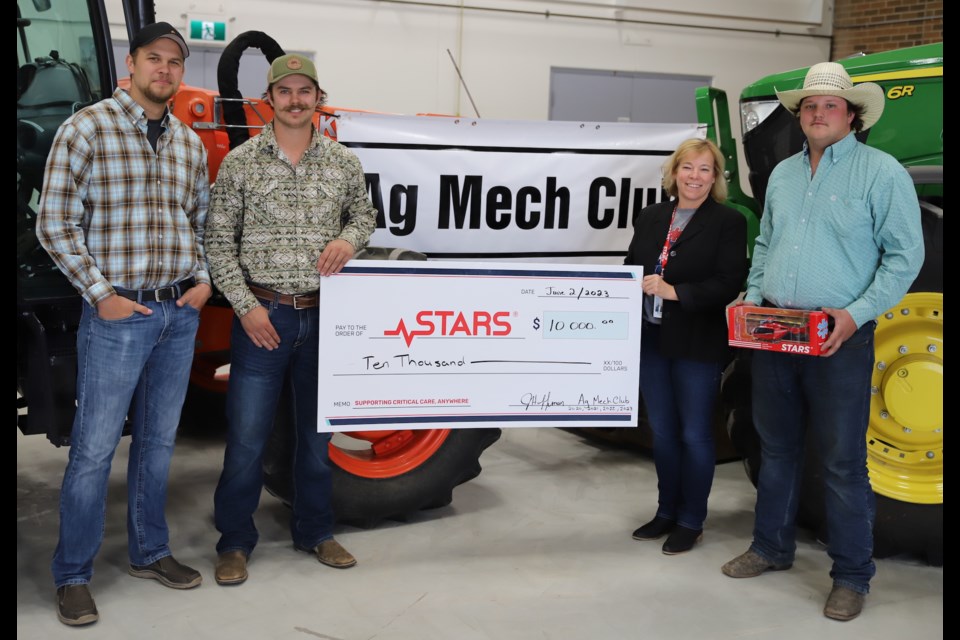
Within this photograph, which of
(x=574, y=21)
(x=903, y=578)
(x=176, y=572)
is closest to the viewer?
(x=176, y=572)

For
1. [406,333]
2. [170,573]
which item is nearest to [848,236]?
[406,333]

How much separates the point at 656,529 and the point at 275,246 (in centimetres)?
182

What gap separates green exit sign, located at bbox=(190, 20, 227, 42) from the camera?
8.09 metres

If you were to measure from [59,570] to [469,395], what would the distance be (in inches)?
55.6

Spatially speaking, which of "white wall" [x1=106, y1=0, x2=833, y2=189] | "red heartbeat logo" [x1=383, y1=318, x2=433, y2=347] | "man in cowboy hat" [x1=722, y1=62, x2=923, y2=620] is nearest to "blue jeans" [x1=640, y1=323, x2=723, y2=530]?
"man in cowboy hat" [x1=722, y1=62, x2=923, y2=620]

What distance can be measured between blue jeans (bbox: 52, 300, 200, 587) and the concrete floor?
24 centimetres

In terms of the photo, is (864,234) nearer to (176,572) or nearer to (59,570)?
(176,572)

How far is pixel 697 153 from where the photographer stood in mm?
3377

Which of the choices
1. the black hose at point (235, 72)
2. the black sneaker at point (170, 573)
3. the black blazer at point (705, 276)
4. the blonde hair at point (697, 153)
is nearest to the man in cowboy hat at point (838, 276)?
the black blazer at point (705, 276)

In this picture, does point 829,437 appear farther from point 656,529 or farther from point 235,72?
point 235,72

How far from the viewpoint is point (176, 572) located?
10.3 feet

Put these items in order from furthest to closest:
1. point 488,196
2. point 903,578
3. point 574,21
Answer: point 574,21
point 488,196
point 903,578
